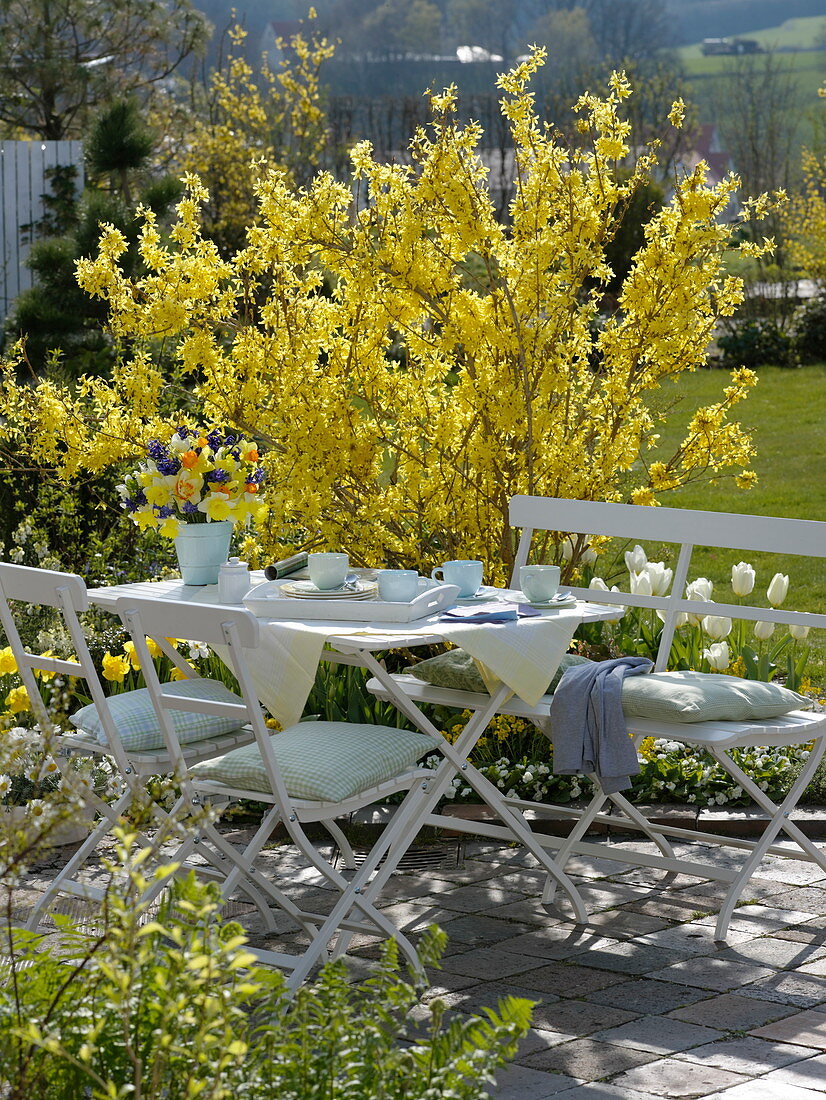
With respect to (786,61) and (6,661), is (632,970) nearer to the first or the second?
(6,661)

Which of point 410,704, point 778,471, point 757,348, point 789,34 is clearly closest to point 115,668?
point 410,704

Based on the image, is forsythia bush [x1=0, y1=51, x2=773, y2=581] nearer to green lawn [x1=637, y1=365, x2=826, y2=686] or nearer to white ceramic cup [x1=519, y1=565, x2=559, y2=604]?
white ceramic cup [x1=519, y1=565, x2=559, y2=604]

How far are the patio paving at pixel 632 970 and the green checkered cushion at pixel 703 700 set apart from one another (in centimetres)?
57

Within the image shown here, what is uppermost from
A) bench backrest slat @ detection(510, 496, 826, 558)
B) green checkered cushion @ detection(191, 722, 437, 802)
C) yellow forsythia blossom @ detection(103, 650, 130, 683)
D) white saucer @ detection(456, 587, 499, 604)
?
bench backrest slat @ detection(510, 496, 826, 558)

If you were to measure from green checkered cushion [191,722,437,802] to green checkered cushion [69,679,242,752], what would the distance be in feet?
0.89

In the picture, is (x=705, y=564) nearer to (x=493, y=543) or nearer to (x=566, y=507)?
(x=493, y=543)

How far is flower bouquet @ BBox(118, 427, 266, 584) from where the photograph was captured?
396 centimetres

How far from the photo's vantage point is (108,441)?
4.75m

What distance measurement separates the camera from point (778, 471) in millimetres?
10602

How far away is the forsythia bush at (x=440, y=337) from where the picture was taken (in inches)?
180

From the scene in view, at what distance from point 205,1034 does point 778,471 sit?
9409mm

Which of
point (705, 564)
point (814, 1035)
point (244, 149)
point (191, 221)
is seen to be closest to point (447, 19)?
point (244, 149)

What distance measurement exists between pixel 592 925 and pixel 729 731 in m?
0.66

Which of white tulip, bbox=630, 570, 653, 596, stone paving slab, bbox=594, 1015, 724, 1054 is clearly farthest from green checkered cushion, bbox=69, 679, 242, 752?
white tulip, bbox=630, 570, 653, 596
